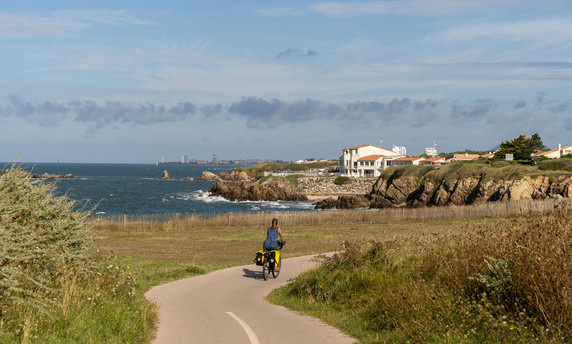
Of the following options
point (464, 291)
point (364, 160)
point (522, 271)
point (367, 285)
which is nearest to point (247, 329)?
point (367, 285)

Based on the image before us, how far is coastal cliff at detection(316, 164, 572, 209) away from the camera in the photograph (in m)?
62.2

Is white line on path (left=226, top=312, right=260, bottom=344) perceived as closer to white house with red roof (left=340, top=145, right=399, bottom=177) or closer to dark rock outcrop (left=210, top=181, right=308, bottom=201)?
dark rock outcrop (left=210, top=181, right=308, bottom=201)

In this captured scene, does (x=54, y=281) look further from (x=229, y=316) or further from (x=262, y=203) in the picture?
(x=262, y=203)

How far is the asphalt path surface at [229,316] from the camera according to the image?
1040cm

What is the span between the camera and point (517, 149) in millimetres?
103375

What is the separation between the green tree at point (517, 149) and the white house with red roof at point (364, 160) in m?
29.5

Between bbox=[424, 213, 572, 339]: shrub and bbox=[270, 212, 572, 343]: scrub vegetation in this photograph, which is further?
bbox=[270, 212, 572, 343]: scrub vegetation

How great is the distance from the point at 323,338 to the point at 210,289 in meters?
7.23

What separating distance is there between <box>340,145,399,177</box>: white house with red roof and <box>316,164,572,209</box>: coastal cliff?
99.4ft

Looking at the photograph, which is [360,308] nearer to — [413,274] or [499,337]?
[413,274]

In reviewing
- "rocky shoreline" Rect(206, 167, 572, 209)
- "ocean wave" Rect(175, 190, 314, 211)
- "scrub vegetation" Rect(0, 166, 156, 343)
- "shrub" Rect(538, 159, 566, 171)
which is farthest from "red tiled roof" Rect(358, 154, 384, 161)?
"scrub vegetation" Rect(0, 166, 156, 343)

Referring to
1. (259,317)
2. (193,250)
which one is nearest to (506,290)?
(259,317)

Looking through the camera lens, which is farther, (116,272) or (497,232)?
(116,272)

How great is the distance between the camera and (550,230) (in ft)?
32.0
